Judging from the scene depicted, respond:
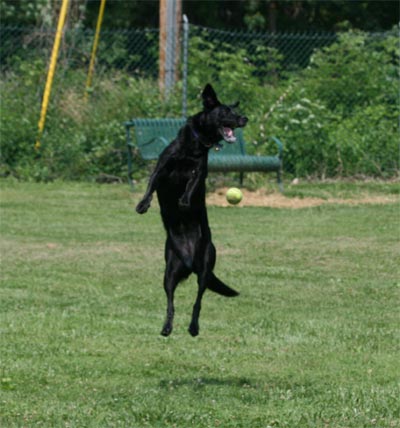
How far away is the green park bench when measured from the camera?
14125 mm

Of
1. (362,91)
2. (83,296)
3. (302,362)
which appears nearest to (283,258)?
(83,296)

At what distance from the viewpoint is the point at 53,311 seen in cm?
856

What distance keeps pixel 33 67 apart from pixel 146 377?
10660mm

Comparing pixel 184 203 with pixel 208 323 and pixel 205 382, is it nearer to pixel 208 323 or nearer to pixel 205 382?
pixel 205 382

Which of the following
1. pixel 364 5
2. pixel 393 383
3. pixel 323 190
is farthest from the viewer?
pixel 364 5

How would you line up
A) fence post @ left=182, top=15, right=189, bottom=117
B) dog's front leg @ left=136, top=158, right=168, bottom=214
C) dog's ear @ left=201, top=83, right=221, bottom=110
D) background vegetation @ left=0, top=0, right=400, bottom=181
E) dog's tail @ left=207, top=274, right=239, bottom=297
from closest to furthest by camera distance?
dog's front leg @ left=136, top=158, right=168, bottom=214
dog's ear @ left=201, top=83, right=221, bottom=110
dog's tail @ left=207, top=274, right=239, bottom=297
fence post @ left=182, top=15, right=189, bottom=117
background vegetation @ left=0, top=0, right=400, bottom=181

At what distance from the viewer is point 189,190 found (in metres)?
5.45

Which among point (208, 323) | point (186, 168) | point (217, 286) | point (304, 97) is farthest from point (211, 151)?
point (186, 168)

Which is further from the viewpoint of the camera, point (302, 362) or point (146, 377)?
point (302, 362)

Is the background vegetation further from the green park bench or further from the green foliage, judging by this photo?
the green park bench

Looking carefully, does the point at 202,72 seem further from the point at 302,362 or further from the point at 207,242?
the point at 207,242

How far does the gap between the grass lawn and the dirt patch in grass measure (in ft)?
1.27

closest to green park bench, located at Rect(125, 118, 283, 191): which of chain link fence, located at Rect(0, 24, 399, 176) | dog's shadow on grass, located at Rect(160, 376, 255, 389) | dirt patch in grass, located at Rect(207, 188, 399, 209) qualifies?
dirt patch in grass, located at Rect(207, 188, 399, 209)

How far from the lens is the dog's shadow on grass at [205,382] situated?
636 cm
